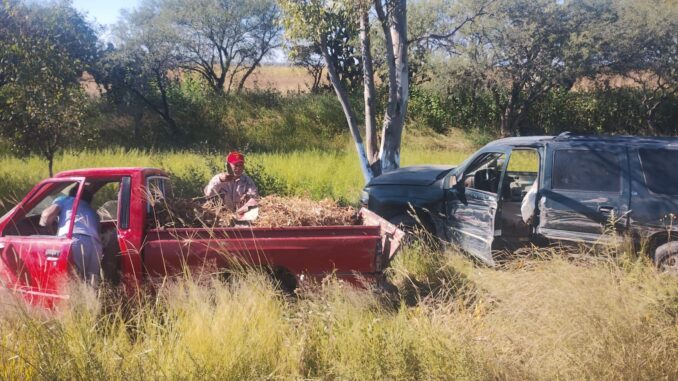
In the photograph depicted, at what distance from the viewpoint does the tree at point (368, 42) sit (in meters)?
8.78

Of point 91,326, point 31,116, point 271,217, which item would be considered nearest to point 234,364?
point 91,326

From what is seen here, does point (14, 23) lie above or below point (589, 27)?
below

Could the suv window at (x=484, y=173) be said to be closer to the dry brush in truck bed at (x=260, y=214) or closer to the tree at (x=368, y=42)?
the dry brush in truck bed at (x=260, y=214)

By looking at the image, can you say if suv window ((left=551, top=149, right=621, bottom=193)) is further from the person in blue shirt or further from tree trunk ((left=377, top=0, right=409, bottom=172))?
the person in blue shirt

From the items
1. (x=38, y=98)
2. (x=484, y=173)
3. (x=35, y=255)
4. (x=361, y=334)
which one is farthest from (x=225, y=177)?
(x=38, y=98)

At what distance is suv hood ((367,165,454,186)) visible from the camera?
25.7ft

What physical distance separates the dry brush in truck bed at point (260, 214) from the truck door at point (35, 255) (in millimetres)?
822

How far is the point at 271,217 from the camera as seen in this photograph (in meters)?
5.39

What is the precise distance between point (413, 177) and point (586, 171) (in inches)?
97.5

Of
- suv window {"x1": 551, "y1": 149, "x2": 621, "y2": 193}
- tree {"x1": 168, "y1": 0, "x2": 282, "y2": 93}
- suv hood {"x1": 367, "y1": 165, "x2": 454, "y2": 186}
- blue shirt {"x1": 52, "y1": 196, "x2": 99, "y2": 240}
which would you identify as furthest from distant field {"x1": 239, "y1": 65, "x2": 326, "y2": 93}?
blue shirt {"x1": 52, "y1": 196, "x2": 99, "y2": 240}

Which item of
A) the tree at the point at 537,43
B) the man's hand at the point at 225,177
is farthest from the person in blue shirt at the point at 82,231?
the tree at the point at 537,43

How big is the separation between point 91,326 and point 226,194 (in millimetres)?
2610

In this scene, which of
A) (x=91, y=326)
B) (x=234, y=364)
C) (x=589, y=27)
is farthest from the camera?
(x=589, y=27)

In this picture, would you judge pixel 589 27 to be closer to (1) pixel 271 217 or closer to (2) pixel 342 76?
(2) pixel 342 76
